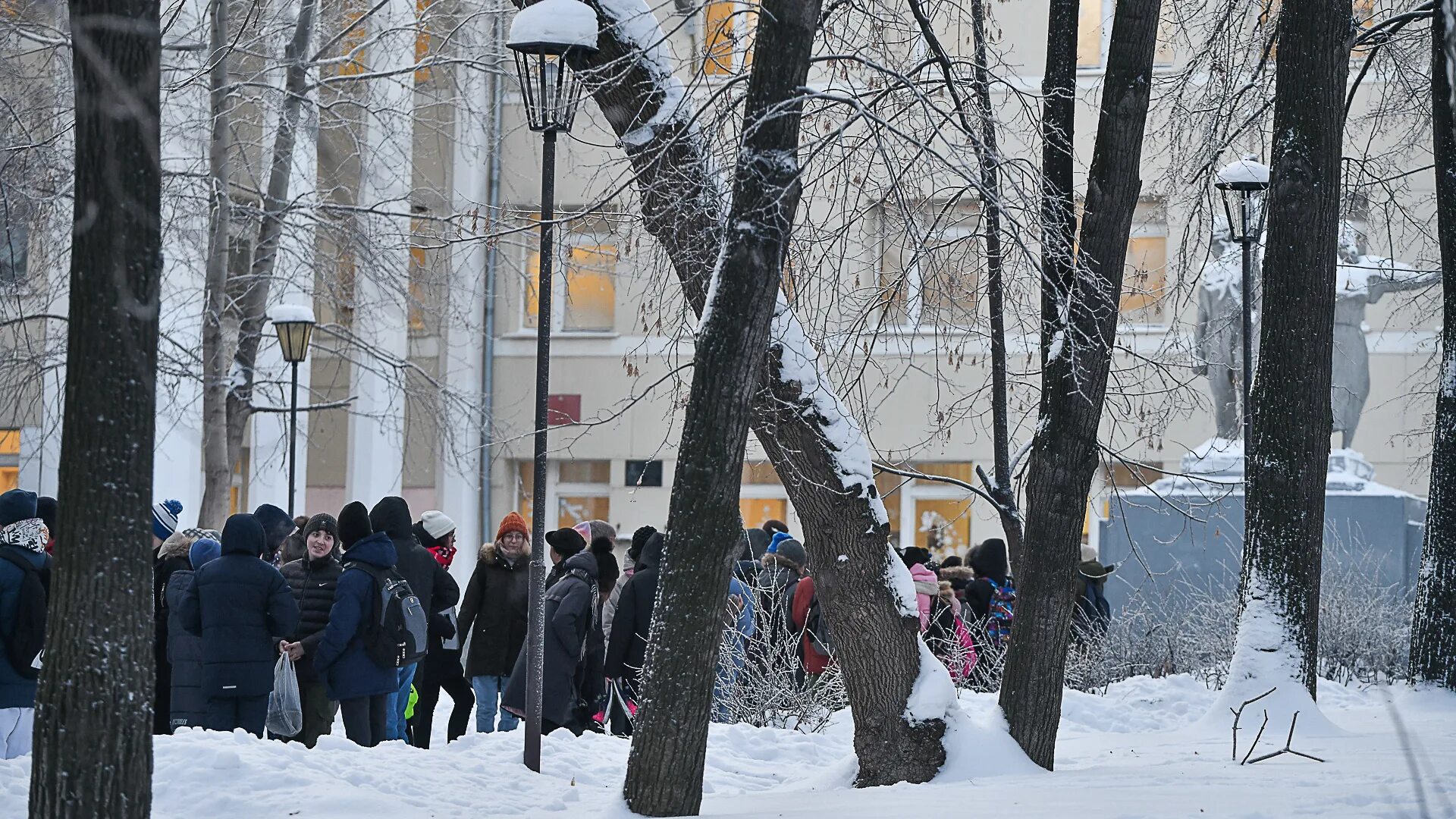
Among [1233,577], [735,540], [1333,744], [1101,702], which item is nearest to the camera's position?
[735,540]

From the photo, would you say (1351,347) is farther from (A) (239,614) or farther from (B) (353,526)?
(A) (239,614)

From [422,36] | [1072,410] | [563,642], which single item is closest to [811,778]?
[563,642]

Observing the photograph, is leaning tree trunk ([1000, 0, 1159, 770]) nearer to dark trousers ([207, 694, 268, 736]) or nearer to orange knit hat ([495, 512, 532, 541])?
orange knit hat ([495, 512, 532, 541])

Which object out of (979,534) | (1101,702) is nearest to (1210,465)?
(1101,702)

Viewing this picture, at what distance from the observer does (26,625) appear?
841 cm

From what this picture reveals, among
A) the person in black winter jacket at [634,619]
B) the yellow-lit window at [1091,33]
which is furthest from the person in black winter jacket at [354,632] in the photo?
the yellow-lit window at [1091,33]

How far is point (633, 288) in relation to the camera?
25.5 m

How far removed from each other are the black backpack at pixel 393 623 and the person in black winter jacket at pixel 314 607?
369 mm

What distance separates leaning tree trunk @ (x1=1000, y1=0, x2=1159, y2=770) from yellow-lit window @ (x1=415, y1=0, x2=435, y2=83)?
28.6 ft

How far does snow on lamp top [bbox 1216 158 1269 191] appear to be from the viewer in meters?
13.9

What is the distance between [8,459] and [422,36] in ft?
24.5

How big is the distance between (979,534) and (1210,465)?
7298 millimetres

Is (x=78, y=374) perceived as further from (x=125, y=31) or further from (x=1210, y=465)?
(x=1210, y=465)

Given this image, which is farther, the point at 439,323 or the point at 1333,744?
the point at 439,323
